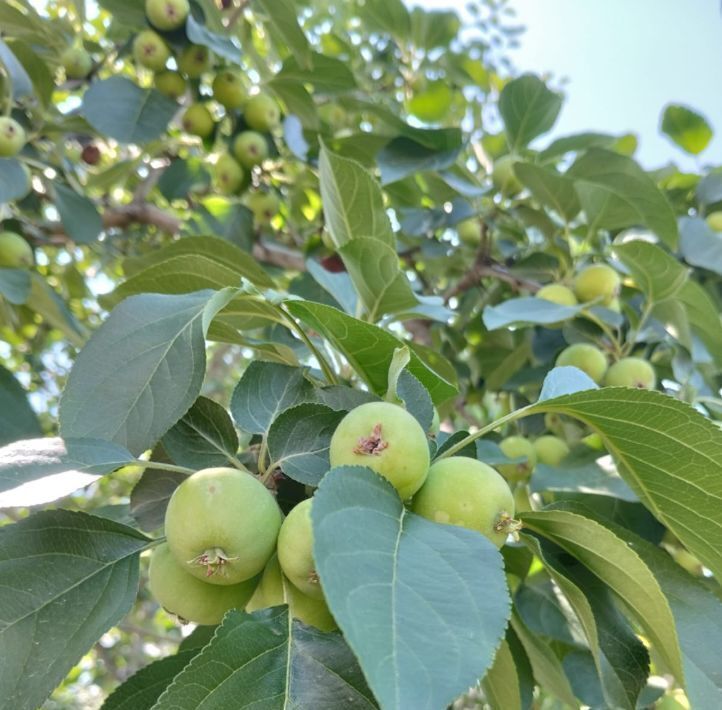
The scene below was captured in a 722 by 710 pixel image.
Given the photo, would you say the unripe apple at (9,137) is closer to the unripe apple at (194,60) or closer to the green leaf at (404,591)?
the unripe apple at (194,60)

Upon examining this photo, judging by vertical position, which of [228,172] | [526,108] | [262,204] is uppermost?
[526,108]

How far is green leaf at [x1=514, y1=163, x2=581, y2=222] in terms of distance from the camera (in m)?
1.94

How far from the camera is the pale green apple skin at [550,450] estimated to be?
5.65ft

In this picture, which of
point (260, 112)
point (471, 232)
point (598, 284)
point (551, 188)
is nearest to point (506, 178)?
point (551, 188)

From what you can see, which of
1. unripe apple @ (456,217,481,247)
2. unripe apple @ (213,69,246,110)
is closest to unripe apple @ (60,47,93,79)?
unripe apple @ (213,69,246,110)

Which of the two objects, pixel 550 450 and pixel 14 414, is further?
pixel 550 450

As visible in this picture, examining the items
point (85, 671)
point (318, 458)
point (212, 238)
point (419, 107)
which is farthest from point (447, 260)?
point (85, 671)

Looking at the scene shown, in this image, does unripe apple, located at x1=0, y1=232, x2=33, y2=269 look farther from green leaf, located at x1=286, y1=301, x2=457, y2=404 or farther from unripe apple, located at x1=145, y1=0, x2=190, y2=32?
green leaf, located at x1=286, y1=301, x2=457, y2=404

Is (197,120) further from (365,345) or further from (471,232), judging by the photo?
(365,345)

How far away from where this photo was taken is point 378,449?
76 centimetres

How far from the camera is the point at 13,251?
6.23 feet

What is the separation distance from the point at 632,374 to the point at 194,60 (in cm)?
145

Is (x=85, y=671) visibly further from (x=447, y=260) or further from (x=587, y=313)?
(x=587, y=313)

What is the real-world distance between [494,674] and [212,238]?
0.94 meters
